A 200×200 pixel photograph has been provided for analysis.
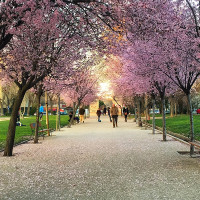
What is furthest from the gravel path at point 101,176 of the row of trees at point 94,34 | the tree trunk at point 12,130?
the row of trees at point 94,34

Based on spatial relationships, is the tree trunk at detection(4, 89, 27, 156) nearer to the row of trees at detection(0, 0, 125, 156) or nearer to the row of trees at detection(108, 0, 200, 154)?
the row of trees at detection(0, 0, 125, 156)

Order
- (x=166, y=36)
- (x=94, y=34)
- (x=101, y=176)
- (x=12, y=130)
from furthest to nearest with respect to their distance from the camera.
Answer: (x=12, y=130) < (x=94, y=34) < (x=166, y=36) < (x=101, y=176)

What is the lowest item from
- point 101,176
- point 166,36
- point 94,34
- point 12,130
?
point 101,176

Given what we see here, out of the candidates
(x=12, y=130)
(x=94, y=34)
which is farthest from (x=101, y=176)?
(x=12, y=130)

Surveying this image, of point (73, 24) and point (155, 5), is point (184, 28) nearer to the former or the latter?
point (155, 5)

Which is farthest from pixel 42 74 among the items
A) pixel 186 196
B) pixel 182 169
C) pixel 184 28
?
pixel 186 196

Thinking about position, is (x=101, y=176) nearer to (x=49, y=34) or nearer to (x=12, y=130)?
(x=49, y=34)

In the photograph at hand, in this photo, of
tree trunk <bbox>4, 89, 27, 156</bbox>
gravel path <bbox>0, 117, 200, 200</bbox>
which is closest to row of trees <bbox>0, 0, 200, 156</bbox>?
tree trunk <bbox>4, 89, 27, 156</bbox>

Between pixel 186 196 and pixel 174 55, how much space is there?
553 centimetres

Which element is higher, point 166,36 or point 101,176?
point 166,36

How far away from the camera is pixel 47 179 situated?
7.92 m

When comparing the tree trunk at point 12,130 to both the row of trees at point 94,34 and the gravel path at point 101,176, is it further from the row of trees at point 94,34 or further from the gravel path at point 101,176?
the gravel path at point 101,176

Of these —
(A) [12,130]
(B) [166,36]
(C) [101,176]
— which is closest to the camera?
(C) [101,176]

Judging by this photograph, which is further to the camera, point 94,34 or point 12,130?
point 12,130
